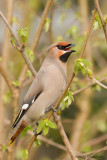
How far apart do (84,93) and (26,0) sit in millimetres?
2562

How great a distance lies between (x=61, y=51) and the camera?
451cm

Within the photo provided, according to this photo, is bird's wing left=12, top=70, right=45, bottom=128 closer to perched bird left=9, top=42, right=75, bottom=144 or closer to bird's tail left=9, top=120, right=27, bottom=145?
perched bird left=9, top=42, right=75, bottom=144

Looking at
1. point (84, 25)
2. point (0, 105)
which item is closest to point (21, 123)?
point (0, 105)

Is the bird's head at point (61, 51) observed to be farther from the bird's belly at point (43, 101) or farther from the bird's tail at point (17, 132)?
the bird's tail at point (17, 132)

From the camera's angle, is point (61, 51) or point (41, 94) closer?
point (41, 94)

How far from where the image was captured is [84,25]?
6.58 m

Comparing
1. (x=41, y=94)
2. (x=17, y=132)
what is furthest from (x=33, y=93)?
(x=17, y=132)

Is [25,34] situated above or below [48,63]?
above

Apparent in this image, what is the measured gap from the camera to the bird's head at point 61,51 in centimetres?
446

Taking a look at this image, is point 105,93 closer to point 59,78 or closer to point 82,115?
point 82,115

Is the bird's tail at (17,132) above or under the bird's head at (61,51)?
→ under

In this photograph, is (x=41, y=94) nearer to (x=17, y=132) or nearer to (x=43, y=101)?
(x=43, y=101)

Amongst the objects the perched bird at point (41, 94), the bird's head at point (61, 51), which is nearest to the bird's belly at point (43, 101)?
the perched bird at point (41, 94)

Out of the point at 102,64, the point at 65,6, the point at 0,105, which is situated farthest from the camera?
the point at 102,64
